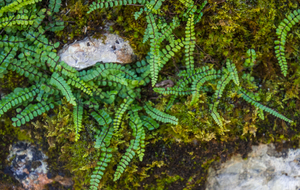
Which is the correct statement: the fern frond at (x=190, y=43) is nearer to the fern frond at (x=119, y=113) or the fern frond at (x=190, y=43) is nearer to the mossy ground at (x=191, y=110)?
the mossy ground at (x=191, y=110)

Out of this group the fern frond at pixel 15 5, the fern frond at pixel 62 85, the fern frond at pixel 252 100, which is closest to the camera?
the fern frond at pixel 15 5

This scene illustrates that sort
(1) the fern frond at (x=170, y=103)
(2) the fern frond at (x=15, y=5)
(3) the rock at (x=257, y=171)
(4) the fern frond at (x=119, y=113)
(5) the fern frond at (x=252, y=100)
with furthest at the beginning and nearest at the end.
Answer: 1. (3) the rock at (x=257, y=171)
2. (1) the fern frond at (x=170, y=103)
3. (5) the fern frond at (x=252, y=100)
4. (4) the fern frond at (x=119, y=113)
5. (2) the fern frond at (x=15, y=5)

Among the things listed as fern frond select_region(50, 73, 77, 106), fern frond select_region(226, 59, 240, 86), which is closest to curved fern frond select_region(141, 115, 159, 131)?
fern frond select_region(50, 73, 77, 106)

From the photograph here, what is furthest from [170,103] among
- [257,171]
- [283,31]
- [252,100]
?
[283,31]

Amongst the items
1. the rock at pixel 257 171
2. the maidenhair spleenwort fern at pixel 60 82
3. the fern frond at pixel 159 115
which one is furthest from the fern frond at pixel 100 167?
the rock at pixel 257 171

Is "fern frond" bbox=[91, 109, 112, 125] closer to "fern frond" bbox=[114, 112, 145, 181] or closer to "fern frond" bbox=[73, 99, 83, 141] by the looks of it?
"fern frond" bbox=[73, 99, 83, 141]

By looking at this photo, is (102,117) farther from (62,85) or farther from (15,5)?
(15,5)
